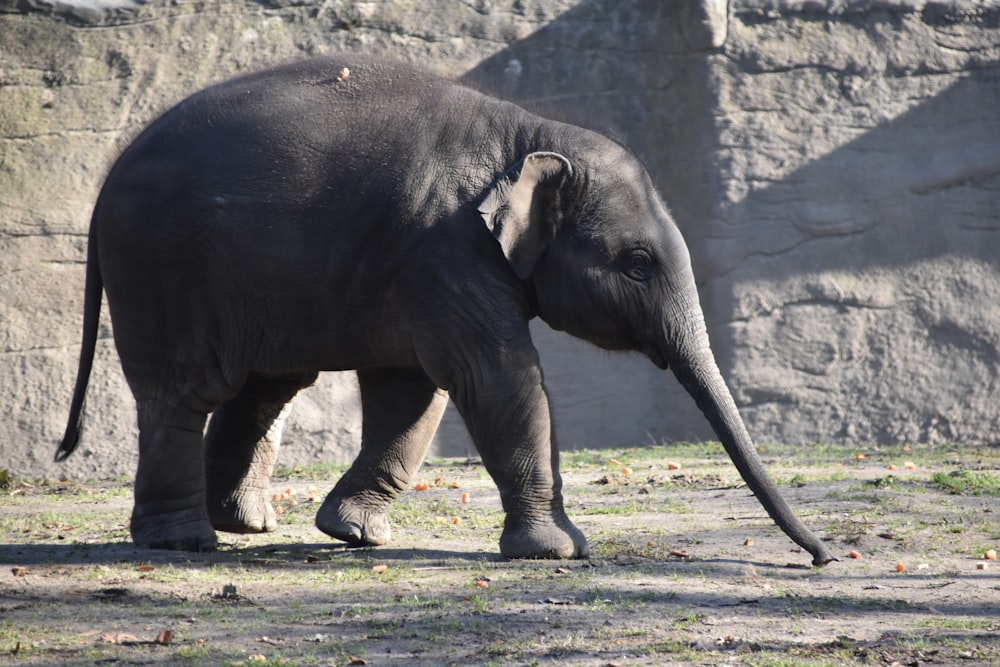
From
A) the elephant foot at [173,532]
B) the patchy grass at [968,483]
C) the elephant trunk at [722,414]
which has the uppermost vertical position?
the elephant trunk at [722,414]

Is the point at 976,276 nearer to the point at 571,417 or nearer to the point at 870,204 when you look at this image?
the point at 870,204

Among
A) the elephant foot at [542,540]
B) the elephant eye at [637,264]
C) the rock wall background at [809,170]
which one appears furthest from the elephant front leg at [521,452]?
the rock wall background at [809,170]

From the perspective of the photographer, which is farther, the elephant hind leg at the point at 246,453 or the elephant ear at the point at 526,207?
the elephant hind leg at the point at 246,453

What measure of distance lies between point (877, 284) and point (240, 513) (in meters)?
7.21

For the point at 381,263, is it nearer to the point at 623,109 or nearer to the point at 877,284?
the point at 623,109

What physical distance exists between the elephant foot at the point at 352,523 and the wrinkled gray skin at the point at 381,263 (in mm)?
16

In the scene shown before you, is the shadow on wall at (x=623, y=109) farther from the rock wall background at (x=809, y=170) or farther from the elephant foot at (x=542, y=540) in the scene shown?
the elephant foot at (x=542, y=540)

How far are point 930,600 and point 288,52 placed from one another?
8443 mm

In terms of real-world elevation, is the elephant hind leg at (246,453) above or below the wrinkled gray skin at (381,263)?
below

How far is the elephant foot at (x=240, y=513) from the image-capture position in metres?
6.98

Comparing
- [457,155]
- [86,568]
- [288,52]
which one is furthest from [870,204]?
[86,568]

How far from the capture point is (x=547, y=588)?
201 inches

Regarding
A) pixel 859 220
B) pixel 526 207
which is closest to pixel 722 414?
pixel 526 207

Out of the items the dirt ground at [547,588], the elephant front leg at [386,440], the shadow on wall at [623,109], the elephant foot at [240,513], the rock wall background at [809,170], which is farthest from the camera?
the shadow on wall at [623,109]
